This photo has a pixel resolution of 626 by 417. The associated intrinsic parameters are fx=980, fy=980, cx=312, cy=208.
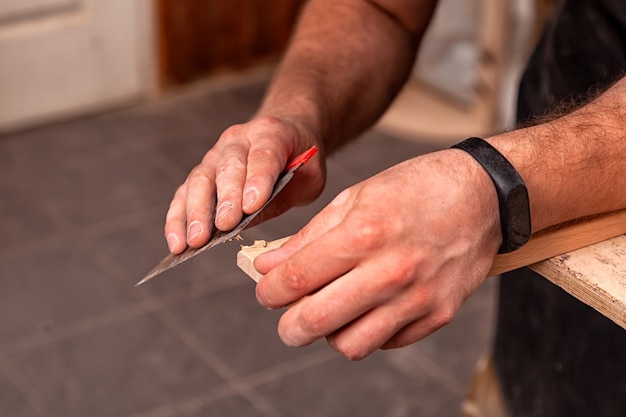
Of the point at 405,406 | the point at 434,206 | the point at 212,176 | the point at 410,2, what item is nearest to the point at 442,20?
the point at 405,406

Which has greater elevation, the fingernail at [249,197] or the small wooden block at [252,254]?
the small wooden block at [252,254]

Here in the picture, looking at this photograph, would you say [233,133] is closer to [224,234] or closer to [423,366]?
[224,234]

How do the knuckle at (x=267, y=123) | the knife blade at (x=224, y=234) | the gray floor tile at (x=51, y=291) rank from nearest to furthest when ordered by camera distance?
the knife blade at (x=224, y=234), the knuckle at (x=267, y=123), the gray floor tile at (x=51, y=291)

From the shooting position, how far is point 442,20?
3326 mm

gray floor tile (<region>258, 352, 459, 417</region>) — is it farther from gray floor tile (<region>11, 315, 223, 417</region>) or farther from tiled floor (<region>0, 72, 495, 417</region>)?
gray floor tile (<region>11, 315, 223, 417</region>)

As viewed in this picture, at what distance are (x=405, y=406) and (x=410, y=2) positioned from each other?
3.90 ft

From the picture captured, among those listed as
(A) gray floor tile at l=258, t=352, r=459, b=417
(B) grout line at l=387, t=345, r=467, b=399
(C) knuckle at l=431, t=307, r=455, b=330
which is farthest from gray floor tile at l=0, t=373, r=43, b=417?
(C) knuckle at l=431, t=307, r=455, b=330

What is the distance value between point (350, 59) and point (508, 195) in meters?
0.52

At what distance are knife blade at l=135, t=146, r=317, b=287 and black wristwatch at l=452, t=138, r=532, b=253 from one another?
234 mm

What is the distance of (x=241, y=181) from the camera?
1.04m

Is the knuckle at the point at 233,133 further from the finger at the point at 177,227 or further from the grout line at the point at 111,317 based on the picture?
the grout line at the point at 111,317

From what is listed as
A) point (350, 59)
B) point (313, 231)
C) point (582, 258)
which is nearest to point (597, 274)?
point (582, 258)

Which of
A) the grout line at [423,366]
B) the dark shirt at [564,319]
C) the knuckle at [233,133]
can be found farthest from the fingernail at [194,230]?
the grout line at [423,366]

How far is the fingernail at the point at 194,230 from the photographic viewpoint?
1014mm
